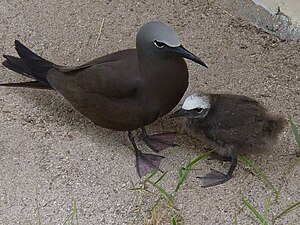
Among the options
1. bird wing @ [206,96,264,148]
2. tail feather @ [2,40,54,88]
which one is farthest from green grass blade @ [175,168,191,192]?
tail feather @ [2,40,54,88]

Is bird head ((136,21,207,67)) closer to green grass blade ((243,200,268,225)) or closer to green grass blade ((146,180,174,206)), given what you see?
green grass blade ((146,180,174,206))

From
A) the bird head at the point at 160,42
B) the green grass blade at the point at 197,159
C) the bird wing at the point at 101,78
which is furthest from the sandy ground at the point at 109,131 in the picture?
the bird head at the point at 160,42

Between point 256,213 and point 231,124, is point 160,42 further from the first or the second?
point 256,213

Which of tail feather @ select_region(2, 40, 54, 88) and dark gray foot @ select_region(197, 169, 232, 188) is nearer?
dark gray foot @ select_region(197, 169, 232, 188)

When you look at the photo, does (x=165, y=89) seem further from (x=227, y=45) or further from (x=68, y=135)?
(x=227, y=45)

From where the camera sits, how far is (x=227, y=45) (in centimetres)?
470

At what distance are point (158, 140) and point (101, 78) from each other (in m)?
0.47

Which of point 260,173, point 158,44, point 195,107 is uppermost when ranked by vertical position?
point 158,44

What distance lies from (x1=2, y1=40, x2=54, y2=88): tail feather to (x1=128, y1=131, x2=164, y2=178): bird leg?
60 cm

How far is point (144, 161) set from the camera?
154 inches

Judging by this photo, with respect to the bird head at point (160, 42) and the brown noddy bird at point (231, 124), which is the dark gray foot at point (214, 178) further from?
the bird head at point (160, 42)

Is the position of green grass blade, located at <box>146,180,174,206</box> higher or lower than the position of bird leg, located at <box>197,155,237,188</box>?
higher

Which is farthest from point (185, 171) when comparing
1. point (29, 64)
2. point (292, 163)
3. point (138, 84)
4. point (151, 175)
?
point (29, 64)

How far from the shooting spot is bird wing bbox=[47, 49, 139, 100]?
3.84 metres
